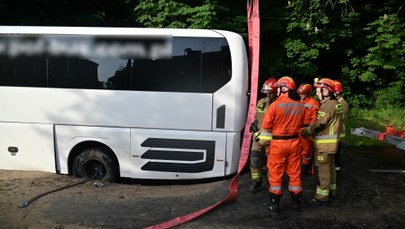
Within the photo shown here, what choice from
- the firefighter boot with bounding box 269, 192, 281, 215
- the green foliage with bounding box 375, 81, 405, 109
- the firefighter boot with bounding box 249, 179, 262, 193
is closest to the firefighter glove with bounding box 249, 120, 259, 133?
the firefighter boot with bounding box 249, 179, 262, 193

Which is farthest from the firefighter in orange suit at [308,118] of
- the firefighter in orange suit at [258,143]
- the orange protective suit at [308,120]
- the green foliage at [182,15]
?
the green foliage at [182,15]

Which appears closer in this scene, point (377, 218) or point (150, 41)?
point (377, 218)

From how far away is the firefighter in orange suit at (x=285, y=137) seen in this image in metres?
5.10

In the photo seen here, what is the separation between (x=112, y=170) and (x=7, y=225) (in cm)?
218

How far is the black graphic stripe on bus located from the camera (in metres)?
6.54

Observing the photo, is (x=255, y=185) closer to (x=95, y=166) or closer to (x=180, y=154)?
(x=180, y=154)

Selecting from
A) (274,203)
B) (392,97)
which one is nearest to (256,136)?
(274,203)

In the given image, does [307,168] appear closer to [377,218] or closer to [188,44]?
[377,218]

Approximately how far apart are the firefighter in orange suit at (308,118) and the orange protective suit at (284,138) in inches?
62.7

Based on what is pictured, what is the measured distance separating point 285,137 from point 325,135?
2.73 feet

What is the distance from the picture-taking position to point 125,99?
6613mm

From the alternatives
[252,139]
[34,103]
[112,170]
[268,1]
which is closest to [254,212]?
[252,139]

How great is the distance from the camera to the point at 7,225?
5016 mm

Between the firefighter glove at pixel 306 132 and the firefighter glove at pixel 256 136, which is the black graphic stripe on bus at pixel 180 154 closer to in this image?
the firefighter glove at pixel 256 136
